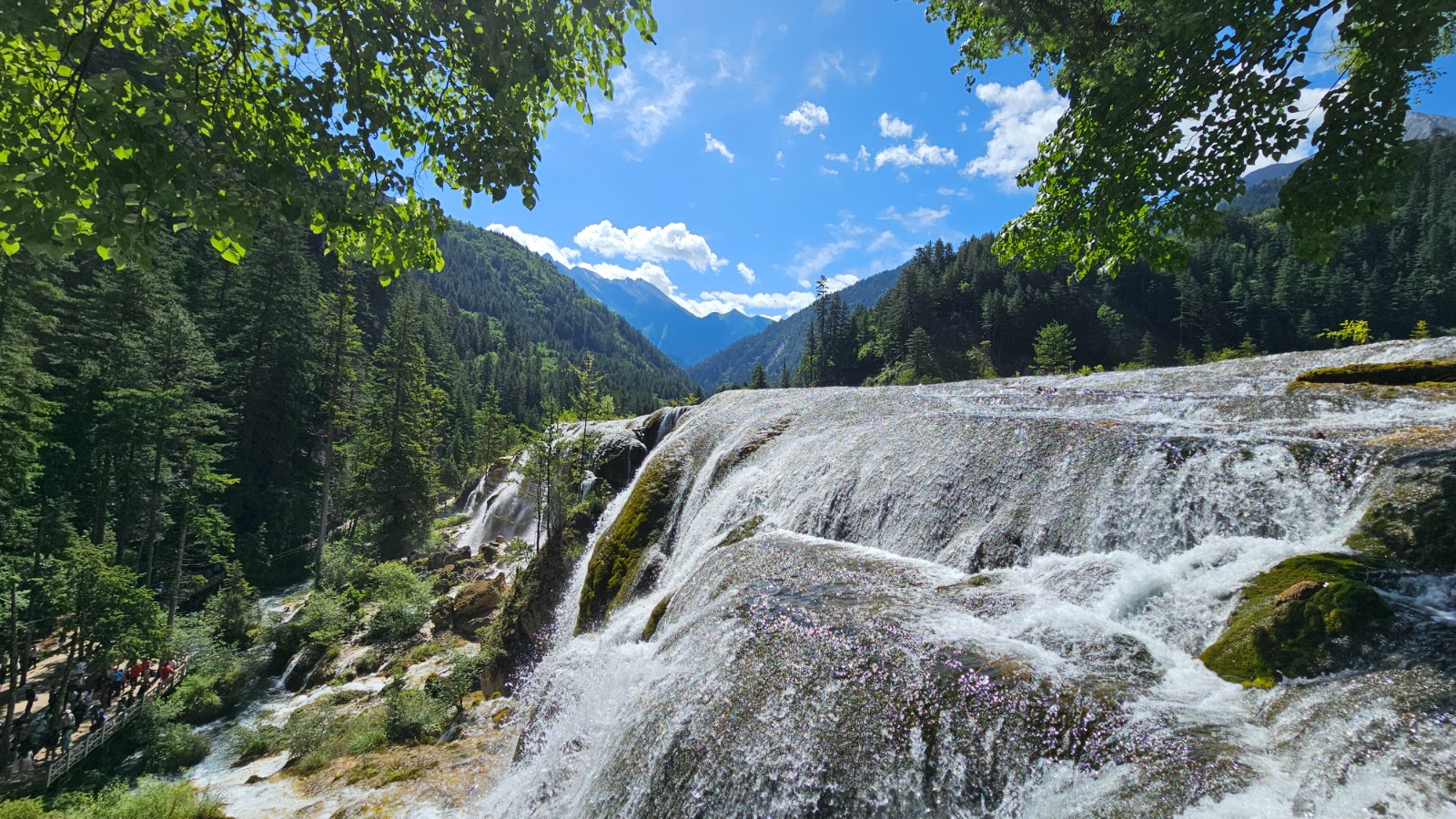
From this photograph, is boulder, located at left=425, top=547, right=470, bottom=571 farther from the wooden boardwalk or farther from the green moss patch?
the green moss patch

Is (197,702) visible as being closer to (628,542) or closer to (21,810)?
(21,810)

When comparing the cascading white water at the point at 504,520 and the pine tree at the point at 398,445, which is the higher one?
the pine tree at the point at 398,445

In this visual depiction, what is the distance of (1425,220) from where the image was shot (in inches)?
3278

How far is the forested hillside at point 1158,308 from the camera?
7331cm

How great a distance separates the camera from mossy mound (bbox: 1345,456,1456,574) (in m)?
4.64

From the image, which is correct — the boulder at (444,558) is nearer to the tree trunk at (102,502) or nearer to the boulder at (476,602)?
the boulder at (476,602)

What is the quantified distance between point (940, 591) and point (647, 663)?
A: 3.75m

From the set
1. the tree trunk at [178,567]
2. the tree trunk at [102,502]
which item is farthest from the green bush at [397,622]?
the tree trunk at [102,502]

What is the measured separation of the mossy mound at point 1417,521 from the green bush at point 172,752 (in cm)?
2393

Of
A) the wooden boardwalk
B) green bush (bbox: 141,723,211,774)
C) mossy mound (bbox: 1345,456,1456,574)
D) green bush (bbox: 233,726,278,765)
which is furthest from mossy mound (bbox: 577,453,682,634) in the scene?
the wooden boardwalk

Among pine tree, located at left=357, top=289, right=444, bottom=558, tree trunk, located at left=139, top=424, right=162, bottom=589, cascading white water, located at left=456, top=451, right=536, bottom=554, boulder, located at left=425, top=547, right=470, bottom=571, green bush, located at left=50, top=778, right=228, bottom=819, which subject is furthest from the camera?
cascading white water, located at left=456, top=451, right=536, bottom=554

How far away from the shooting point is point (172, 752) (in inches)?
596

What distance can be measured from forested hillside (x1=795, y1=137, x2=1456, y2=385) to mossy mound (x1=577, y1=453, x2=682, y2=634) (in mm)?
57969

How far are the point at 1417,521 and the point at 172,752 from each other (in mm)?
24666
